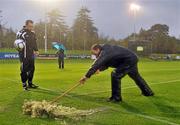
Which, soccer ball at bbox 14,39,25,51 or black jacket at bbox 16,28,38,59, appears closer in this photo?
soccer ball at bbox 14,39,25,51

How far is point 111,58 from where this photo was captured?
1148cm

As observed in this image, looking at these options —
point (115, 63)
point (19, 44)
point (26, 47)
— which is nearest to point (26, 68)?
point (26, 47)

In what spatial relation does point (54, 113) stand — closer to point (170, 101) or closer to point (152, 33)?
point (170, 101)

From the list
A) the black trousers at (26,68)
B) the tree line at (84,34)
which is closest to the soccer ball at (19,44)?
the black trousers at (26,68)

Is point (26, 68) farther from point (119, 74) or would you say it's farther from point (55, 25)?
point (55, 25)

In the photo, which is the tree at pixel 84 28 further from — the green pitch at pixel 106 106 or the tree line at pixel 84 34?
the green pitch at pixel 106 106

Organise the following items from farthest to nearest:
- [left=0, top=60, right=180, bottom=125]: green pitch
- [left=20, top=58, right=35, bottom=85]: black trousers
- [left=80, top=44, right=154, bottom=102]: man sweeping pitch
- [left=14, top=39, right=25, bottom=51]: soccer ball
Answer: [left=20, top=58, right=35, bottom=85]: black trousers → [left=14, top=39, right=25, bottom=51]: soccer ball → [left=80, top=44, right=154, bottom=102]: man sweeping pitch → [left=0, top=60, right=180, bottom=125]: green pitch

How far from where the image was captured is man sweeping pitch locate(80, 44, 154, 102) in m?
11.2

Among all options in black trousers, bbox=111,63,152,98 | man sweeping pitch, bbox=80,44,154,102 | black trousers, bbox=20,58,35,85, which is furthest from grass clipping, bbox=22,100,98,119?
black trousers, bbox=20,58,35,85

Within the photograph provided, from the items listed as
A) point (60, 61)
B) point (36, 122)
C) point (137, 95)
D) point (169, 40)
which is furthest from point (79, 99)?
point (169, 40)

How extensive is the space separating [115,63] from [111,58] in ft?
1.82

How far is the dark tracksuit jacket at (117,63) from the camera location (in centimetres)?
1119

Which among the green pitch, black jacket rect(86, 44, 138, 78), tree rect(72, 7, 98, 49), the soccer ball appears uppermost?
tree rect(72, 7, 98, 49)

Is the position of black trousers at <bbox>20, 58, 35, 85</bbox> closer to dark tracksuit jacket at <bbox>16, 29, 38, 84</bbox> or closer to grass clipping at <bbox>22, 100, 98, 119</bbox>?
dark tracksuit jacket at <bbox>16, 29, 38, 84</bbox>
